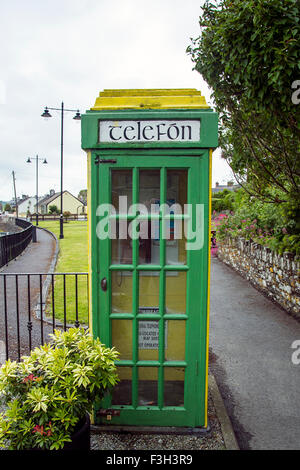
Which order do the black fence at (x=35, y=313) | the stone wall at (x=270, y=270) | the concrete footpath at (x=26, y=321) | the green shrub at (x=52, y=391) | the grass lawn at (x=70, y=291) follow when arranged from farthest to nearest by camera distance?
the grass lawn at (x=70, y=291) < the stone wall at (x=270, y=270) < the black fence at (x=35, y=313) < the concrete footpath at (x=26, y=321) < the green shrub at (x=52, y=391)

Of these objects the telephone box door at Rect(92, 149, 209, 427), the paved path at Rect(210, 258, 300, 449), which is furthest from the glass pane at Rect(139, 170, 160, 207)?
the paved path at Rect(210, 258, 300, 449)

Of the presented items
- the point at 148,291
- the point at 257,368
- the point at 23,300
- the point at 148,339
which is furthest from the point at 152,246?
the point at 23,300

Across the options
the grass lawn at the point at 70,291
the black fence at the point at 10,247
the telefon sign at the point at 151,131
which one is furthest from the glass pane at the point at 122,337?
the black fence at the point at 10,247

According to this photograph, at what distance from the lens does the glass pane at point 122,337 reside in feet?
10.8

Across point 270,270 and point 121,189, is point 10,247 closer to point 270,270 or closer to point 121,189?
point 270,270

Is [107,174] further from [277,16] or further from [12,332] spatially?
[12,332]

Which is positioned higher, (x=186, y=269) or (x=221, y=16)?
(x=221, y=16)

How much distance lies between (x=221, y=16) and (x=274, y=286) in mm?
5790

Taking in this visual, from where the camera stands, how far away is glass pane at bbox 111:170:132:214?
3168mm

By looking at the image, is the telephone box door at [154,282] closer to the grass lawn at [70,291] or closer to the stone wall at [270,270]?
the grass lawn at [70,291]

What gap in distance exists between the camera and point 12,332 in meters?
6.40

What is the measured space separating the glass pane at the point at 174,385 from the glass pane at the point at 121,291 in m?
0.71

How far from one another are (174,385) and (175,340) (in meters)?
0.43
